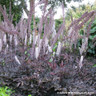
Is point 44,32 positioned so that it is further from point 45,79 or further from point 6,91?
point 6,91

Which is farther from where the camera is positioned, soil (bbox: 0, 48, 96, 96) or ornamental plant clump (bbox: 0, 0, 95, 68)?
ornamental plant clump (bbox: 0, 0, 95, 68)

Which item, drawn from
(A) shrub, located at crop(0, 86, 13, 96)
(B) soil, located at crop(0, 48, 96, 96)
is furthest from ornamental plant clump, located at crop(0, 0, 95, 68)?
(A) shrub, located at crop(0, 86, 13, 96)

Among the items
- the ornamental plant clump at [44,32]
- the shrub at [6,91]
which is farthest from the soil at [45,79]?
the ornamental plant clump at [44,32]

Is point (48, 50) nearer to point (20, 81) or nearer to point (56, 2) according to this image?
point (20, 81)

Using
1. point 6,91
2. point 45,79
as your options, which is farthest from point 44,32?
point 6,91

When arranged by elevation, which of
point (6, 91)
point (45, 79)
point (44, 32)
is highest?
point (44, 32)

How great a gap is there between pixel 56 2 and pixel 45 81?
8673 mm

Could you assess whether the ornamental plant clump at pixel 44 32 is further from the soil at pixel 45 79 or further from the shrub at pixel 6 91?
the shrub at pixel 6 91

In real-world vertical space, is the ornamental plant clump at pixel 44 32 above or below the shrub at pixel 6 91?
above

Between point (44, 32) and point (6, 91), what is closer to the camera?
point (6, 91)

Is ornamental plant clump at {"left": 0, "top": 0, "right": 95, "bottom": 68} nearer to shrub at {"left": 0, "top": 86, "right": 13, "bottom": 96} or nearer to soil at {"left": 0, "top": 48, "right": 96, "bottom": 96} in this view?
soil at {"left": 0, "top": 48, "right": 96, "bottom": 96}

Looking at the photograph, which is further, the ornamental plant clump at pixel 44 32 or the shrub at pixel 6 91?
the ornamental plant clump at pixel 44 32

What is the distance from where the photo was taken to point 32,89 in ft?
4.98

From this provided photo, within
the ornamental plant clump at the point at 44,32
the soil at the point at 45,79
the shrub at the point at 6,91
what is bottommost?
the shrub at the point at 6,91
